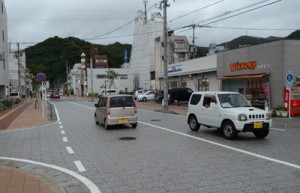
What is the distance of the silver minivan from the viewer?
587 inches

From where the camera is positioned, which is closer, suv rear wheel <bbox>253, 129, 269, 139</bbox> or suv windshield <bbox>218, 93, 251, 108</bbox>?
suv rear wheel <bbox>253, 129, 269, 139</bbox>

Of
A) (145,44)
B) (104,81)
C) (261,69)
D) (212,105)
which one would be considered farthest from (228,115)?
(104,81)

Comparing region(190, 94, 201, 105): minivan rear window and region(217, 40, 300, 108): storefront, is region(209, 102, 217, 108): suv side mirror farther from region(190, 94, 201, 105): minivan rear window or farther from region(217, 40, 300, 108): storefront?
region(217, 40, 300, 108): storefront

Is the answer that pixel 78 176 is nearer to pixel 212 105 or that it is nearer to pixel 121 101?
pixel 212 105

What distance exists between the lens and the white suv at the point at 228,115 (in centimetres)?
1111

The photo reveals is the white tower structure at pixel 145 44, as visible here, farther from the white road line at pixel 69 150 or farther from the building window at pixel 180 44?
the white road line at pixel 69 150

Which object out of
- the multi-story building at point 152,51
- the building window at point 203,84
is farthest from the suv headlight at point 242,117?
the multi-story building at point 152,51

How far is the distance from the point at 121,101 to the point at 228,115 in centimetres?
572

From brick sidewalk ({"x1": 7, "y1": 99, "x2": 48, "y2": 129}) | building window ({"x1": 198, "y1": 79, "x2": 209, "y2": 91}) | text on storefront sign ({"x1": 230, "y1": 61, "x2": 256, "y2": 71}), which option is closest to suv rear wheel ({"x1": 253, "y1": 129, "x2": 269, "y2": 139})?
brick sidewalk ({"x1": 7, "y1": 99, "x2": 48, "y2": 129})

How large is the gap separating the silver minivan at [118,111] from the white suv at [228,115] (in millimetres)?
2840

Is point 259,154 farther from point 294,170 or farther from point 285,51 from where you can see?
point 285,51

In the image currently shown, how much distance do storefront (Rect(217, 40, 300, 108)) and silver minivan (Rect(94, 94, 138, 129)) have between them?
40.3ft

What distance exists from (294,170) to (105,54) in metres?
103

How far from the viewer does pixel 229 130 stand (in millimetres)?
11594
